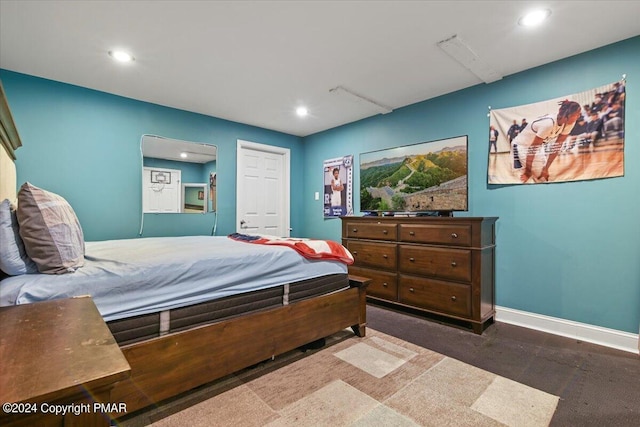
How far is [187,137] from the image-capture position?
12.7 feet

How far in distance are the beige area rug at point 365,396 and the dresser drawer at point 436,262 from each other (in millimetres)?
849

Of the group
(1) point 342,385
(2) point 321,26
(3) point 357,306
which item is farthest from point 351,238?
(2) point 321,26

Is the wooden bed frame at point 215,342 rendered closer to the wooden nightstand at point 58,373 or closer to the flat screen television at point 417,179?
the wooden nightstand at point 58,373

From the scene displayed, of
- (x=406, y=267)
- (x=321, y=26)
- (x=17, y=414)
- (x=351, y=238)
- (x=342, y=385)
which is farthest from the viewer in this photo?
(x=351, y=238)

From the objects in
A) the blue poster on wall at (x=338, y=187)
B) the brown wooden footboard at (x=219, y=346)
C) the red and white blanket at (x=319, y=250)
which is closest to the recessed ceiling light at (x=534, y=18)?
the red and white blanket at (x=319, y=250)

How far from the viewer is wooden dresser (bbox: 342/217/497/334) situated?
269 centimetres

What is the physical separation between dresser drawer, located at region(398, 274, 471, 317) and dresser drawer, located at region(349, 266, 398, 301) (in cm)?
7

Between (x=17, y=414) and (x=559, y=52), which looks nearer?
(x=17, y=414)

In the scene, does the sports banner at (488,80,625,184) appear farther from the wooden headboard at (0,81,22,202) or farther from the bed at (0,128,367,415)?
the wooden headboard at (0,81,22,202)

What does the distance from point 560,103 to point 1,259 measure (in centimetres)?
393

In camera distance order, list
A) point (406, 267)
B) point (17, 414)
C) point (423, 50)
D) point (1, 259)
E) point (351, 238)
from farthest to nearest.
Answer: point (351, 238)
point (406, 267)
point (423, 50)
point (1, 259)
point (17, 414)

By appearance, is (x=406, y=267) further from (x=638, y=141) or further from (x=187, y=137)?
(x=187, y=137)

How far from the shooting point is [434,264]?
114 inches

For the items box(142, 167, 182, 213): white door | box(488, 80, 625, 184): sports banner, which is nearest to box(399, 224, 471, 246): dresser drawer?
box(488, 80, 625, 184): sports banner
